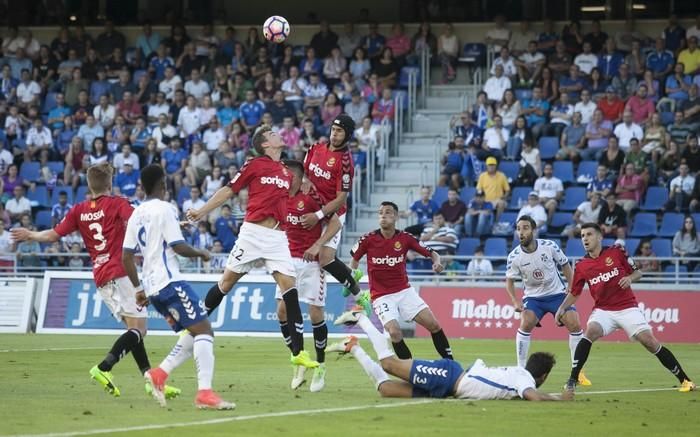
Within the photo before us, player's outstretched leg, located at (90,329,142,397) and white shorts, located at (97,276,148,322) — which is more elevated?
white shorts, located at (97,276,148,322)

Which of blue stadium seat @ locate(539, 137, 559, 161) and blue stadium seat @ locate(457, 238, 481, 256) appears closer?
blue stadium seat @ locate(457, 238, 481, 256)

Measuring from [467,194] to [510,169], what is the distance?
1.30 m

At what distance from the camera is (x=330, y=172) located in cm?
1620

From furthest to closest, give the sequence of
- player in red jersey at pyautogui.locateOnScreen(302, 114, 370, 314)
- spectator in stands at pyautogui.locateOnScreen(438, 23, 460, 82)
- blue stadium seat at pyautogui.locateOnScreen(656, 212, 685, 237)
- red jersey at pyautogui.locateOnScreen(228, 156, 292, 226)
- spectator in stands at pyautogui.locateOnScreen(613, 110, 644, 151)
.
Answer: spectator in stands at pyautogui.locateOnScreen(438, 23, 460, 82) → spectator in stands at pyautogui.locateOnScreen(613, 110, 644, 151) → blue stadium seat at pyautogui.locateOnScreen(656, 212, 685, 237) → player in red jersey at pyautogui.locateOnScreen(302, 114, 370, 314) → red jersey at pyautogui.locateOnScreen(228, 156, 292, 226)

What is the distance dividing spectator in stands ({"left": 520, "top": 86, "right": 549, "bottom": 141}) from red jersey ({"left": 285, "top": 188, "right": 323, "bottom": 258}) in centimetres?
1731

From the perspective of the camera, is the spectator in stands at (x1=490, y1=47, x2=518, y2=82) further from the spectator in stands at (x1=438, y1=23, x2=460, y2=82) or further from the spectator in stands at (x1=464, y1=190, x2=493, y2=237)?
the spectator in stands at (x1=464, y1=190, x2=493, y2=237)

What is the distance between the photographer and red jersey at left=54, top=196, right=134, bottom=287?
14219 mm

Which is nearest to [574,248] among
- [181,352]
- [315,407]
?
[315,407]

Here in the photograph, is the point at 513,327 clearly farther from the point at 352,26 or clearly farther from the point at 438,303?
the point at 352,26

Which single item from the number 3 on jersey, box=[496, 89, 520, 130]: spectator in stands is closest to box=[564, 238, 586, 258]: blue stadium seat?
box=[496, 89, 520, 130]: spectator in stands

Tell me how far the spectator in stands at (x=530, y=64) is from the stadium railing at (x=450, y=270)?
646 cm

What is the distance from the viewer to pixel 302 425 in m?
11.3

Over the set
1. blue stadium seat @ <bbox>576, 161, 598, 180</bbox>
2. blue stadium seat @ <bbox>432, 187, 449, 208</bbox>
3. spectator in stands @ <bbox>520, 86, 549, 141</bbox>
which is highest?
spectator in stands @ <bbox>520, 86, 549, 141</bbox>

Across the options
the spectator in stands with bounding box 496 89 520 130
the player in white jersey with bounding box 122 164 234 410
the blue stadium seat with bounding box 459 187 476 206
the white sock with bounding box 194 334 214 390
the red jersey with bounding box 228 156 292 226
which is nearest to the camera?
the white sock with bounding box 194 334 214 390
